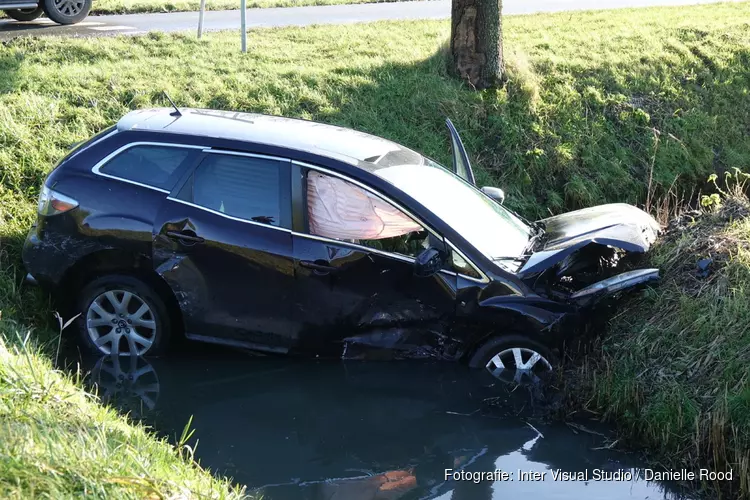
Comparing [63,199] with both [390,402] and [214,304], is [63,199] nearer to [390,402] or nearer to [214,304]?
[214,304]

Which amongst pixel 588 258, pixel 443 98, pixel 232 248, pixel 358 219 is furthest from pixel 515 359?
pixel 443 98

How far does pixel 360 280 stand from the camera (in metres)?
5.58

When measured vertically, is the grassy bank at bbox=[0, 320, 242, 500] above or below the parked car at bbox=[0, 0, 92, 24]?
below

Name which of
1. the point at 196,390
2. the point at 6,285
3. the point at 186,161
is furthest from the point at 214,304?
the point at 6,285

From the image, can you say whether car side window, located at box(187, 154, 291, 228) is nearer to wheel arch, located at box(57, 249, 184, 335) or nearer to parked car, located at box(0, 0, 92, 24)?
wheel arch, located at box(57, 249, 184, 335)

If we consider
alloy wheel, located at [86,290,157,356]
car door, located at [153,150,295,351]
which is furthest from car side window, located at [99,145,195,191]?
alloy wheel, located at [86,290,157,356]

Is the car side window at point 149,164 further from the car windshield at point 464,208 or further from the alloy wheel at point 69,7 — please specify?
the alloy wheel at point 69,7

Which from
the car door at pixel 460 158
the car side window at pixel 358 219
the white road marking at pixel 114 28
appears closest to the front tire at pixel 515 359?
the car side window at pixel 358 219

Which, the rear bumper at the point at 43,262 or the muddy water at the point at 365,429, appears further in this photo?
the rear bumper at the point at 43,262

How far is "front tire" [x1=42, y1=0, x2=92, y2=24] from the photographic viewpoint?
45.9 feet

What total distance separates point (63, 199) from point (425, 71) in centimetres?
635

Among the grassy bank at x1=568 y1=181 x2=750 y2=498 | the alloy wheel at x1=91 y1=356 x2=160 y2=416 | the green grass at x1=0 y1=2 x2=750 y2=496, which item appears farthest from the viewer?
the green grass at x1=0 y1=2 x2=750 y2=496

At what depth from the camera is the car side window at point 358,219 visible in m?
5.61

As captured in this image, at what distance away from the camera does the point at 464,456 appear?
197 inches
